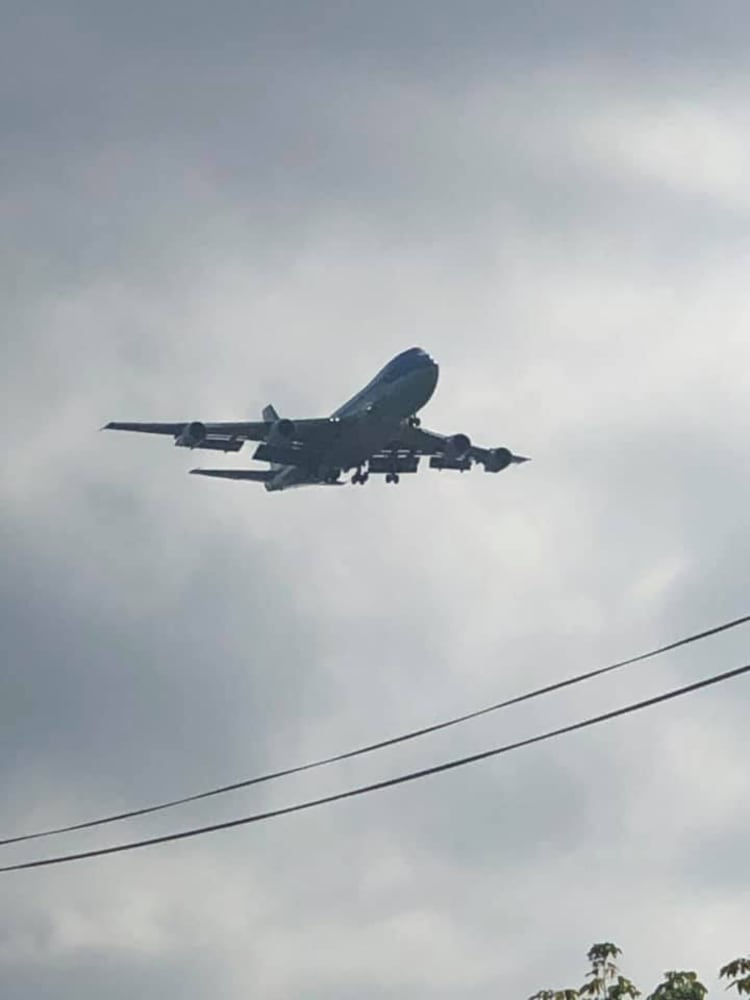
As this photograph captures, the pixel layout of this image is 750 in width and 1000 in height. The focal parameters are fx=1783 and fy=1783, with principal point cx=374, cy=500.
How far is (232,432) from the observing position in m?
78.8

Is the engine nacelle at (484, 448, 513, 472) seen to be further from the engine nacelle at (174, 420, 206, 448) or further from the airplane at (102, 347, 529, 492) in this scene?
the engine nacelle at (174, 420, 206, 448)

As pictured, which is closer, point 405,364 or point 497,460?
point 405,364

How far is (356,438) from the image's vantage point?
77625 mm

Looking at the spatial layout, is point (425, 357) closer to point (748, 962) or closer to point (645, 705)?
point (748, 962)

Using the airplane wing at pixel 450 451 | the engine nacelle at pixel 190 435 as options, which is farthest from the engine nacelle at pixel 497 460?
the engine nacelle at pixel 190 435

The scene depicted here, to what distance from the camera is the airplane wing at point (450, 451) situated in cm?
8069

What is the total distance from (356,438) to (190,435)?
720cm

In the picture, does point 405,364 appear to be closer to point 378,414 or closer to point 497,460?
point 378,414

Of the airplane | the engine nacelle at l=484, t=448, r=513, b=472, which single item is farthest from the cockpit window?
the engine nacelle at l=484, t=448, r=513, b=472

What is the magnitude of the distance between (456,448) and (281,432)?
883cm

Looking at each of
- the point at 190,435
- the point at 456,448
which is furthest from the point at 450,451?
the point at 190,435

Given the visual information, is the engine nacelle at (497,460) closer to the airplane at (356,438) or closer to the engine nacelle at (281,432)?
the airplane at (356,438)

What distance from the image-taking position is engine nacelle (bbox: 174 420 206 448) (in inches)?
3009

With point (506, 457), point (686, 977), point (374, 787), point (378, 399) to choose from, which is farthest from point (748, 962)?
point (506, 457)
